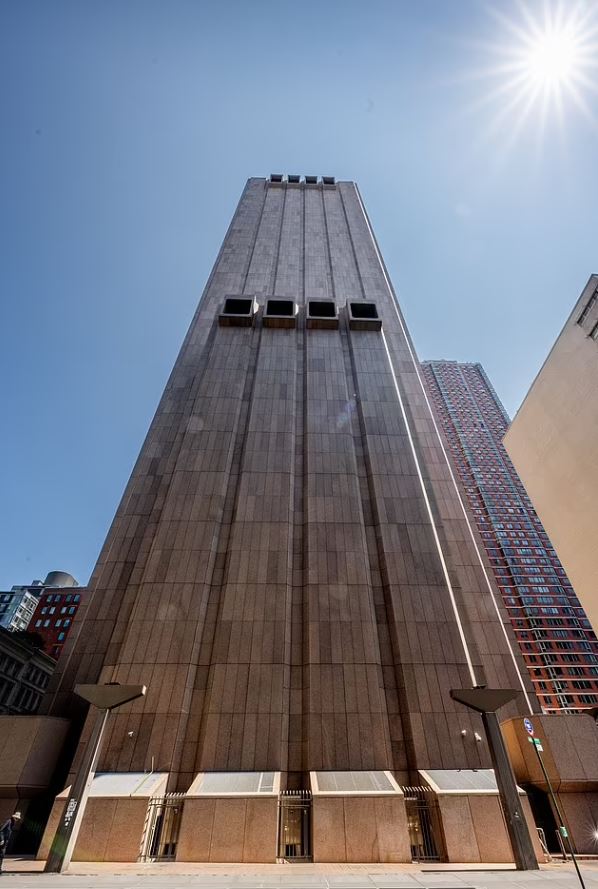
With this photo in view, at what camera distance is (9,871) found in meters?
12.1

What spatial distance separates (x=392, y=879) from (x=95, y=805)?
11574 millimetres

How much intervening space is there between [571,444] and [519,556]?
83389 millimetres

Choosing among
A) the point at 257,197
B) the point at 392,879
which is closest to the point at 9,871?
the point at 392,879

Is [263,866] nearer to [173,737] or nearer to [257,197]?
[173,737]

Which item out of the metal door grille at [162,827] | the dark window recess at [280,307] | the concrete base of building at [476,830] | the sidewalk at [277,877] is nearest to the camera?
the sidewalk at [277,877]

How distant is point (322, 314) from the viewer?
4128cm

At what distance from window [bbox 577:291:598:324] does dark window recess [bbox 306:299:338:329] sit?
2415 centimetres

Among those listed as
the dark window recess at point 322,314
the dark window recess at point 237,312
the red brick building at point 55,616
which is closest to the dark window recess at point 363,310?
the dark window recess at point 322,314

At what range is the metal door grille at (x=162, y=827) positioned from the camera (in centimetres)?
1531

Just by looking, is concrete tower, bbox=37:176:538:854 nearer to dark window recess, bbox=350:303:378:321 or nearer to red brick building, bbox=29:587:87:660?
dark window recess, bbox=350:303:378:321

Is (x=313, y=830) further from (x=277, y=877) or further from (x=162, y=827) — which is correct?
(x=162, y=827)

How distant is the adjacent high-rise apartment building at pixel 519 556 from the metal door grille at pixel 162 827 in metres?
58.0

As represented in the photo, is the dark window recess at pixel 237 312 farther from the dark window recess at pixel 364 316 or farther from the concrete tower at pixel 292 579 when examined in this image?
the dark window recess at pixel 364 316

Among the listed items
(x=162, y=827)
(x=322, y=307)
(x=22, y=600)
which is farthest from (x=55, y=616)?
(x=322, y=307)
